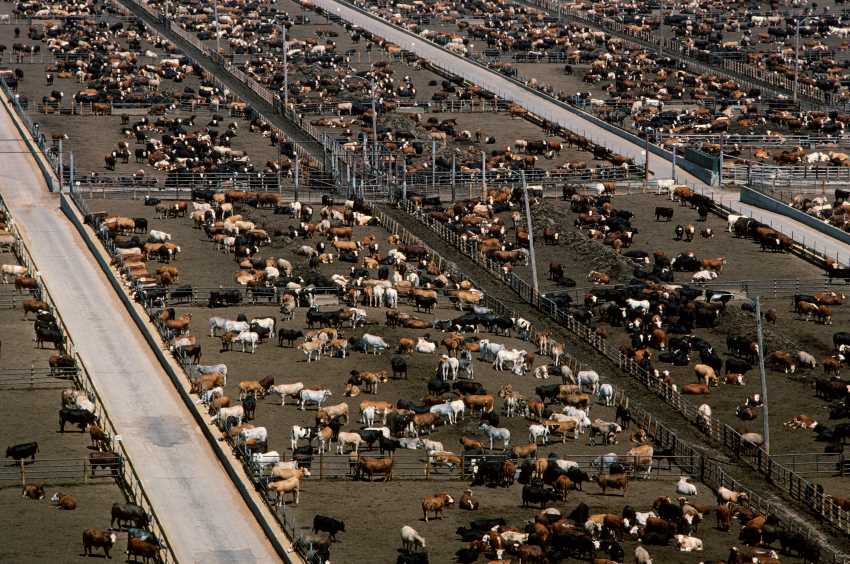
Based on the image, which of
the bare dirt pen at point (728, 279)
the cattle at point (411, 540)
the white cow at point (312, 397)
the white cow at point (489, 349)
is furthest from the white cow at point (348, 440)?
the bare dirt pen at point (728, 279)

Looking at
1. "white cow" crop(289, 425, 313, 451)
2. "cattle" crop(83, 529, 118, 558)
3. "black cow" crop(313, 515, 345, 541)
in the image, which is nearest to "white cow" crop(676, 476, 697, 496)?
"black cow" crop(313, 515, 345, 541)

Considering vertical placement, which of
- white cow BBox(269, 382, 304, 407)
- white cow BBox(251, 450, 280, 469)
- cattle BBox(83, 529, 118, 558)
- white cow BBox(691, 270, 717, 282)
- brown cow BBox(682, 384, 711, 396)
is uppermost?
cattle BBox(83, 529, 118, 558)

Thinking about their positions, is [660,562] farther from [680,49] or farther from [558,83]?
[680,49]

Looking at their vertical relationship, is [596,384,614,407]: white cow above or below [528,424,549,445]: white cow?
below

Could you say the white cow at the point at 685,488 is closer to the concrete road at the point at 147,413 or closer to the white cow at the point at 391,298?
the concrete road at the point at 147,413

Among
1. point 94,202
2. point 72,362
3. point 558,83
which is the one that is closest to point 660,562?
point 72,362

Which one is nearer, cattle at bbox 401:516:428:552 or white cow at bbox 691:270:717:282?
cattle at bbox 401:516:428:552

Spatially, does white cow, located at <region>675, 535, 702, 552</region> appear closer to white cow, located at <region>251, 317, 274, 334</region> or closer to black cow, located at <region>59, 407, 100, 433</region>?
black cow, located at <region>59, 407, 100, 433</region>

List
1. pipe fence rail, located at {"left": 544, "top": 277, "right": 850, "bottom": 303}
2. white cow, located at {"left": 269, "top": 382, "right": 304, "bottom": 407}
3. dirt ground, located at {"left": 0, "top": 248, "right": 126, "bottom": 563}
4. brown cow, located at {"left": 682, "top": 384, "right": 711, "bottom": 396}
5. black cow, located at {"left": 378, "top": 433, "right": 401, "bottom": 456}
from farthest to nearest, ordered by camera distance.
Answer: pipe fence rail, located at {"left": 544, "top": 277, "right": 850, "bottom": 303} < brown cow, located at {"left": 682, "top": 384, "right": 711, "bottom": 396} < white cow, located at {"left": 269, "top": 382, "right": 304, "bottom": 407} < black cow, located at {"left": 378, "top": 433, "right": 401, "bottom": 456} < dirt ground, located at {"left": 0, "top": 248, "right": 126, "bottom": 563}
